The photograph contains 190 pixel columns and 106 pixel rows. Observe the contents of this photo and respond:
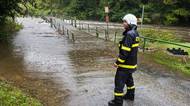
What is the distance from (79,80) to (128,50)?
142 inches

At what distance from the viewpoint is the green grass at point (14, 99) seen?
7.48m

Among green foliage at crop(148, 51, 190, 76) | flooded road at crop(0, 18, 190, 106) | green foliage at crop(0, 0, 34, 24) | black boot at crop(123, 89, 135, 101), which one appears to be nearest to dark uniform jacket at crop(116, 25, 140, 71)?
black boot at crop(123, 89, 135, 101)

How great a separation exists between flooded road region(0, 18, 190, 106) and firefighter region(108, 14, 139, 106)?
0.67 m

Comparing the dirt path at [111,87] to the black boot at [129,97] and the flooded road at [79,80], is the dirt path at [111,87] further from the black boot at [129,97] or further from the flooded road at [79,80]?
the black boot at [129,97]

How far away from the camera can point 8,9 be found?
2117 centimetres

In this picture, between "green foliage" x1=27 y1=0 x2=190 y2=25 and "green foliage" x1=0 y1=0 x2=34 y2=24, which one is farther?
"green foliage" x1=27 y1=0 x2=190 y2=25

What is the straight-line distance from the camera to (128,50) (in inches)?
285

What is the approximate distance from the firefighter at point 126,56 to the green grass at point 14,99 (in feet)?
6.08

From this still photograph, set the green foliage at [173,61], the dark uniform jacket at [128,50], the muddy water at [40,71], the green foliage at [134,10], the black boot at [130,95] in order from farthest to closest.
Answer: the green foliage at [134,10]
the green foliage at [173,61]
the muddy water at [40,71]
the black boot at [130,95]
the dark uniform jacket at [128,50]

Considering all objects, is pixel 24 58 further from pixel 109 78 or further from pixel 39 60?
pixel 109 78

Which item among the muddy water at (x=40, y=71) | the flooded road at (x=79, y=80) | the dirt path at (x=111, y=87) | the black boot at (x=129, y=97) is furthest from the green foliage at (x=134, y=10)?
the black boot at (x=129, y=97)

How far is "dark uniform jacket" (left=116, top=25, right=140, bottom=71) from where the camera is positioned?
7.23m

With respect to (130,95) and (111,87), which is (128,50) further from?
(111,87)

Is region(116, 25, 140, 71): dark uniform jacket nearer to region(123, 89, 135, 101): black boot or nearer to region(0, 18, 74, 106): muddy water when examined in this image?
region(123, 89, 135, 101): black boot
